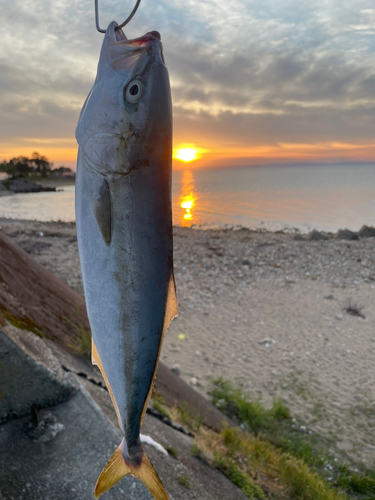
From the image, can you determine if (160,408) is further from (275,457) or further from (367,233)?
(367,233)

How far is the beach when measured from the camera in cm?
650

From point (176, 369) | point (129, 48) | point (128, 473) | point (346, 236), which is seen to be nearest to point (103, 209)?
point (129, 48)

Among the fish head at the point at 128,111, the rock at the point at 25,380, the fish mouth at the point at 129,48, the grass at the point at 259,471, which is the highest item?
the fish mouth at the point at 129,48

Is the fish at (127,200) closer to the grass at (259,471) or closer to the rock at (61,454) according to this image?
the rock at (61,454)

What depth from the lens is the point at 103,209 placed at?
1.14 m

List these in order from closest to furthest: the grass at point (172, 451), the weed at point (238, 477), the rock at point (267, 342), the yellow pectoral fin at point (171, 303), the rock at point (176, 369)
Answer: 1. the yellow pectoral fin at point (171, 303)
2. the grass at point (172, 451)
3. the weed at point (238, 477)
4. the rock at point (176, 369)
5. the rock at point (267, 342)

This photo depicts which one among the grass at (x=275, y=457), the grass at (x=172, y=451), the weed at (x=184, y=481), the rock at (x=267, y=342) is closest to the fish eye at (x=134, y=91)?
the weed at (x=184, y=481)

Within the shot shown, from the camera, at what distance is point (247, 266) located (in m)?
13.8

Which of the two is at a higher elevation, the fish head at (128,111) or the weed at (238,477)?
the fish head at (128,111)

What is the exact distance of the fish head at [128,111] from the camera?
112 centimetres

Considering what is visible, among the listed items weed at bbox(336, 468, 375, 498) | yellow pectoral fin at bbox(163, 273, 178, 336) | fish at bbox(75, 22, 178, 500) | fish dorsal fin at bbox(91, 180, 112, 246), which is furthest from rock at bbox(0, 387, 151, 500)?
weed at bbox(336, 468, 375, 498)

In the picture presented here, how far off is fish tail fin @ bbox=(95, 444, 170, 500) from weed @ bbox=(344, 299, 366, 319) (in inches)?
379

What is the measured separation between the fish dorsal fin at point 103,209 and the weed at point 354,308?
10.0 metres

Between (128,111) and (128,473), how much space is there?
4.19 ft
